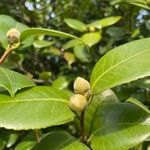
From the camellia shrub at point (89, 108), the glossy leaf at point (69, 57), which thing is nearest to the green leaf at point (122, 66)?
the camellia shrub at point (89, 108)

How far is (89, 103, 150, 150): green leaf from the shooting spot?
110 centimetres

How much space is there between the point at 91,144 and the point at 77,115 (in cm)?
8

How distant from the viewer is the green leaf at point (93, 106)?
121 centimetres

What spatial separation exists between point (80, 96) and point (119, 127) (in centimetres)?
16

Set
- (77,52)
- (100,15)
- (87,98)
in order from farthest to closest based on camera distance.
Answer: (100,15) < (77,52) < (87,98)

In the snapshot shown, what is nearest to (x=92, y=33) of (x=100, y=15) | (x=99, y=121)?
(x=100, y=15)

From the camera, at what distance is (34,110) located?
1081mm

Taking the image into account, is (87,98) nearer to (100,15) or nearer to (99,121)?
(99,121)

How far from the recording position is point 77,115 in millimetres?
1160

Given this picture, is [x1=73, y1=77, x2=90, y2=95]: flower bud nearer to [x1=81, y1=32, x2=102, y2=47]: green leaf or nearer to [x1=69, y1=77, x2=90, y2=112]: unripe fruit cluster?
[x1=69, y1=77, x2=90, y2=112]: unripe fruit cluster

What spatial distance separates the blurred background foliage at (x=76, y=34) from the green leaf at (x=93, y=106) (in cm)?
45

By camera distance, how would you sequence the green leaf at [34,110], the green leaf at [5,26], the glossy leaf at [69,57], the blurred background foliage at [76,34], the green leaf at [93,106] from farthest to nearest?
the glossy leaf at [69,57]
the blurred background foliage at [76,34]
the green leaf at [5,26]
the green leaf at [93,106]
the green leaf at [34,110]

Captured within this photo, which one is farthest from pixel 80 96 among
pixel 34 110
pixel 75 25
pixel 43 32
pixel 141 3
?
pixel 75 25

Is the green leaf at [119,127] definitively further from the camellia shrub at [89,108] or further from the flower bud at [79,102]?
the flower bud at [79,102]
